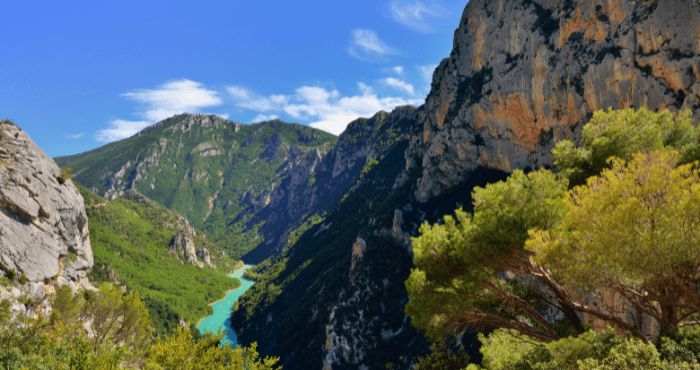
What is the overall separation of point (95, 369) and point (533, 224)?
16738 millimetres

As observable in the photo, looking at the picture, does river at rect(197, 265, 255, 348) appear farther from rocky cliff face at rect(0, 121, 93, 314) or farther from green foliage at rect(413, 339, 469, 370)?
green foliage at rect(413, 339, 469, 370)

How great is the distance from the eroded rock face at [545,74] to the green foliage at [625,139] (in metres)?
16.0

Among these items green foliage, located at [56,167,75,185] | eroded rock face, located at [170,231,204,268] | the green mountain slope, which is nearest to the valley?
green foliage, located at [56,167,75,185]

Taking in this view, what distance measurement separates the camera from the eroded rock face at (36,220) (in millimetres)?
25109

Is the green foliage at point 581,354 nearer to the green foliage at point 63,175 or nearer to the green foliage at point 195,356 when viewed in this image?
the green foliage at point 195,356

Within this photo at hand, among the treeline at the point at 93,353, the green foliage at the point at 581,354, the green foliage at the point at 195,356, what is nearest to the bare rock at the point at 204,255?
the treeline at the point at 93,353

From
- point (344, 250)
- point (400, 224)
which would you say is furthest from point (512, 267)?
point (344, 250)

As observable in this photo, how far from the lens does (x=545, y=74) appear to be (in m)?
37.2

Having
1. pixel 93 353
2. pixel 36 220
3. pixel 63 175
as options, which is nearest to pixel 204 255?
pixel 63 175

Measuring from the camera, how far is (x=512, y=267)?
35.2 feet

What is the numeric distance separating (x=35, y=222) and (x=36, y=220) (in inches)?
8.4

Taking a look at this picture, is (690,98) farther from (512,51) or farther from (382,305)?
(382,305)

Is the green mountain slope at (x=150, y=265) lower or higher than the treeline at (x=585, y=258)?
lower

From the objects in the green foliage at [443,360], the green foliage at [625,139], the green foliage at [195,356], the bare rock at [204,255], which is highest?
the green foliage at [625,139]
